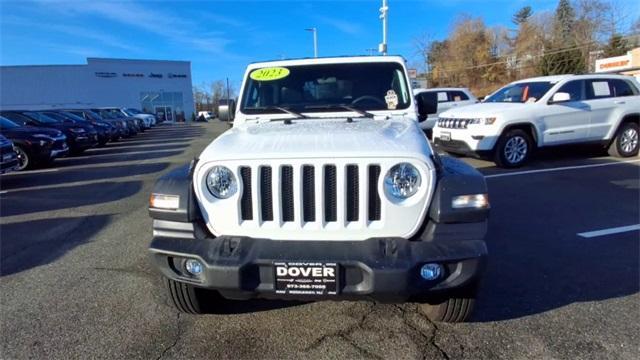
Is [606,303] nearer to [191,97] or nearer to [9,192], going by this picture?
[9,192]

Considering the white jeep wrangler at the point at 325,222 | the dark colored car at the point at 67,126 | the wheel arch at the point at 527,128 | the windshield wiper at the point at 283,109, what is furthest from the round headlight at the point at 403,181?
the dark colored car at the point at 67,126

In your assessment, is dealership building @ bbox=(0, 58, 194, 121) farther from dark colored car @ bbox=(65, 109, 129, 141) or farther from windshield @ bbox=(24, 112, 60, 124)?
windshield @ bbox=(24, 112, 60, 124)

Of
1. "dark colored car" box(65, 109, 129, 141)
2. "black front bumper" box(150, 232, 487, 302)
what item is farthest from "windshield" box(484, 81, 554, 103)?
"dark colored car" box(65, 109, 129, 141)

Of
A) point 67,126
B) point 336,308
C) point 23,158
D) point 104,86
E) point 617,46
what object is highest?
point 617,46

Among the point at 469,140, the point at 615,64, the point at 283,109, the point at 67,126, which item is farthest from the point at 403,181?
the point at 615,64

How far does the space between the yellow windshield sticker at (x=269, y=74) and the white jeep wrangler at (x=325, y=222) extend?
1558 millimetres

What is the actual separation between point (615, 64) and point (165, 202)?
37545mm

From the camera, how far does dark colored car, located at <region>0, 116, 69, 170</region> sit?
1053 centimetres

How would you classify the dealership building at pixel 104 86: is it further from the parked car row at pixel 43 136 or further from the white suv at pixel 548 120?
the white suv at pixel 548 120

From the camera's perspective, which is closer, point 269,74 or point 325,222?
point 325,222

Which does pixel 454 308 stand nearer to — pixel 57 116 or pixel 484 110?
pixel 484 110

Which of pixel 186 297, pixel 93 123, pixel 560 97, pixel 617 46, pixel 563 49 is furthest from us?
pixel 563 49

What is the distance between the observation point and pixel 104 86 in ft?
173

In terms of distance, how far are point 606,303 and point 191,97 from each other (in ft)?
193
